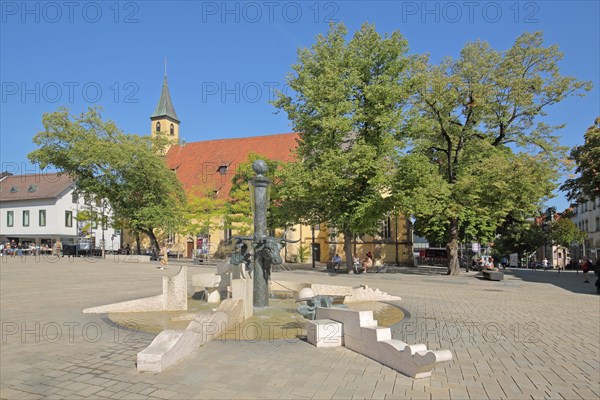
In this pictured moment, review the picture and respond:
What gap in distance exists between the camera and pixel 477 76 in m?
27.3

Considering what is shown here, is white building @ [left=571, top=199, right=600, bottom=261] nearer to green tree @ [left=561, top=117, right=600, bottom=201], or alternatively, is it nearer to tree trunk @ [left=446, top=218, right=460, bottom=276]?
green tree @ [left=561, top=117, right=600, bottom=201]

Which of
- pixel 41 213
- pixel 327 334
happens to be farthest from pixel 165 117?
pixel 327 334

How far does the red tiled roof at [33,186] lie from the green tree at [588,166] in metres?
56.5

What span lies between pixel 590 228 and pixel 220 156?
5282 cm

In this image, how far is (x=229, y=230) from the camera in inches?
1987

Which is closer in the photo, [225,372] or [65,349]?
[225,372]

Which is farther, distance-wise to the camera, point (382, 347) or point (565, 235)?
point (565, 235)

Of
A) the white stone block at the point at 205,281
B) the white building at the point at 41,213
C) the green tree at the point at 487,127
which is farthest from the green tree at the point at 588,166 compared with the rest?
the white building at the point at 41,213

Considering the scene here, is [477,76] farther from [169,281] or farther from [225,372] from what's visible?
[225,372]

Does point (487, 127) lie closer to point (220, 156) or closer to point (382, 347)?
point (382, 347)

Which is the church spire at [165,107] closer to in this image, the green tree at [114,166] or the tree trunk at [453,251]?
the green tree at [114,166]

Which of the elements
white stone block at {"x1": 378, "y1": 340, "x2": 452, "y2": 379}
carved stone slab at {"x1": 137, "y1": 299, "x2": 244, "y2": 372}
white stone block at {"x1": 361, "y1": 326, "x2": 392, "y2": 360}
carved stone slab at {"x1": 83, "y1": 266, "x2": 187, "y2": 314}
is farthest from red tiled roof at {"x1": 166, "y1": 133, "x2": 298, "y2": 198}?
white stone block at {"x1": 378, "y1": 340, "x2": 452, "y2": 379}

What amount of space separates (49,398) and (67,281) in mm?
15364

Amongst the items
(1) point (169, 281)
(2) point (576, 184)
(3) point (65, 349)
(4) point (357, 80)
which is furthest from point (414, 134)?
(3) point (65, 349)
